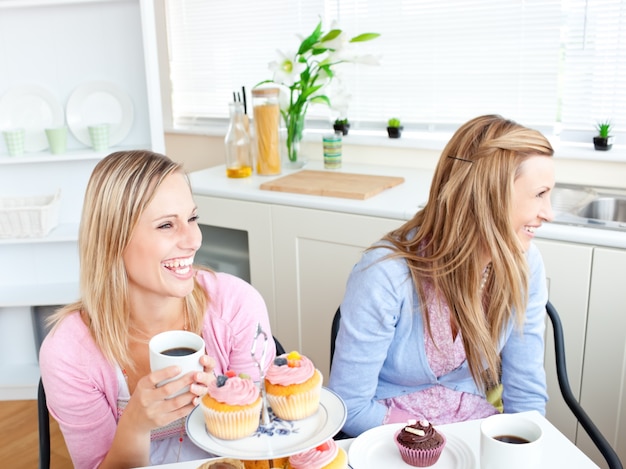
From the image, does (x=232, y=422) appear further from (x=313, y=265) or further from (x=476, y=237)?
(x=313, y=265)

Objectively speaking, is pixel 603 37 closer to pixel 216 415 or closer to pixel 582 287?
pixel 582 287

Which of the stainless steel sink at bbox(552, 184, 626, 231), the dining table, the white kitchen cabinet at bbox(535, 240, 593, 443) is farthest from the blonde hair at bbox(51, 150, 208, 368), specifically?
the stainless steel sink at bbox(552, 184, 626, 231)

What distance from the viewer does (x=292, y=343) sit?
2.44 metres

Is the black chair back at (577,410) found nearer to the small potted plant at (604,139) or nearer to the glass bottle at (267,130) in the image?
the small potted plant at (604,139)

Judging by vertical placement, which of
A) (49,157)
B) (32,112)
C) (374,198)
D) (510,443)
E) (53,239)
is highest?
(32,112)

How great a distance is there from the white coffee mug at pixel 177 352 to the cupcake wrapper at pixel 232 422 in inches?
3.0

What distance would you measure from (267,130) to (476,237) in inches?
55.5

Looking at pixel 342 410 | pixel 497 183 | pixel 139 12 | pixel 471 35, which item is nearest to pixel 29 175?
pixel 139 12

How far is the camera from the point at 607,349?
1.83 m

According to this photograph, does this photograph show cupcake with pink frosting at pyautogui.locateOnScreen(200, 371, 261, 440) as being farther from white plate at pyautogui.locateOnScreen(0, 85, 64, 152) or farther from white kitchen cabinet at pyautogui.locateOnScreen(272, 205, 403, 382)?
white plate at pyautogui.locateOnScreen(0, 85, 64, 152)

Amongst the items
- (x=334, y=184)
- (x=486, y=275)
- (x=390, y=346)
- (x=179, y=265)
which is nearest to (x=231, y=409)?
(x=179, y=265)

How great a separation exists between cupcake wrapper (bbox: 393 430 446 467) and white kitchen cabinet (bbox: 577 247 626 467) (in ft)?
3.09

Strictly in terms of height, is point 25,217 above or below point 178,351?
below

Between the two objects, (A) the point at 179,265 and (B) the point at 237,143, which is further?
(B) the point at 237,143
